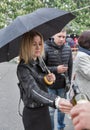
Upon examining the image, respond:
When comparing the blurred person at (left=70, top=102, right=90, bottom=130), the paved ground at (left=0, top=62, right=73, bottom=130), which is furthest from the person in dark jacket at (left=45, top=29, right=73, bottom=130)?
the blurred person at (left=70, top=102, right=90, bottom=130)

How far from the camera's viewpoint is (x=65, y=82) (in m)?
5.05

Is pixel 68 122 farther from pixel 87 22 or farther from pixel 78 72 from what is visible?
pixel 87 22

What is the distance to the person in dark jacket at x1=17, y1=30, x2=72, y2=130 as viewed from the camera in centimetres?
330

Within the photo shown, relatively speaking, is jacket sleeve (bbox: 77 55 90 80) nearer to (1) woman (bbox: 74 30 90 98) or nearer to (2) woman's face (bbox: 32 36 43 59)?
(1) woman (bbox: 74 30 90 98)

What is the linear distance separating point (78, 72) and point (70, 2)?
17.7m

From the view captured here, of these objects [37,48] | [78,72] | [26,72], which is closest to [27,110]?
[26,72]

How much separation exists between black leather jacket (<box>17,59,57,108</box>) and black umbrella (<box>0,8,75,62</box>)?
0.89 ft

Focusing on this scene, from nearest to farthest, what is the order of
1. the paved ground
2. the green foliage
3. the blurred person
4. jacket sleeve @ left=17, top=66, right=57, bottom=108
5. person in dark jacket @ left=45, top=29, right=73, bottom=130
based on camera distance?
the blurred person < jacket sleeve @ left=17, top=66, right=57, bottom=108 < person in dark jacket @ left=45, top=29, right=73, bottom=130 < the paved ground < the green foliage

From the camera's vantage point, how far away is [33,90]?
321cm

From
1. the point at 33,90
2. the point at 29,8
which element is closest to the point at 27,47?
the point at 33,90

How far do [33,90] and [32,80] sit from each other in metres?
0.10

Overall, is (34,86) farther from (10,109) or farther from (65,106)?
(10,109)

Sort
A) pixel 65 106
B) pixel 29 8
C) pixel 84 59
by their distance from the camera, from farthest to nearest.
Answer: pixel 29 8
pixel 84 59
pixel 65 106

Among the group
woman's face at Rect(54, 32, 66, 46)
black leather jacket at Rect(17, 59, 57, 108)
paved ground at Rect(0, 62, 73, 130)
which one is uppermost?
black leather jacket at Rect(17, 59, 57, 108)
